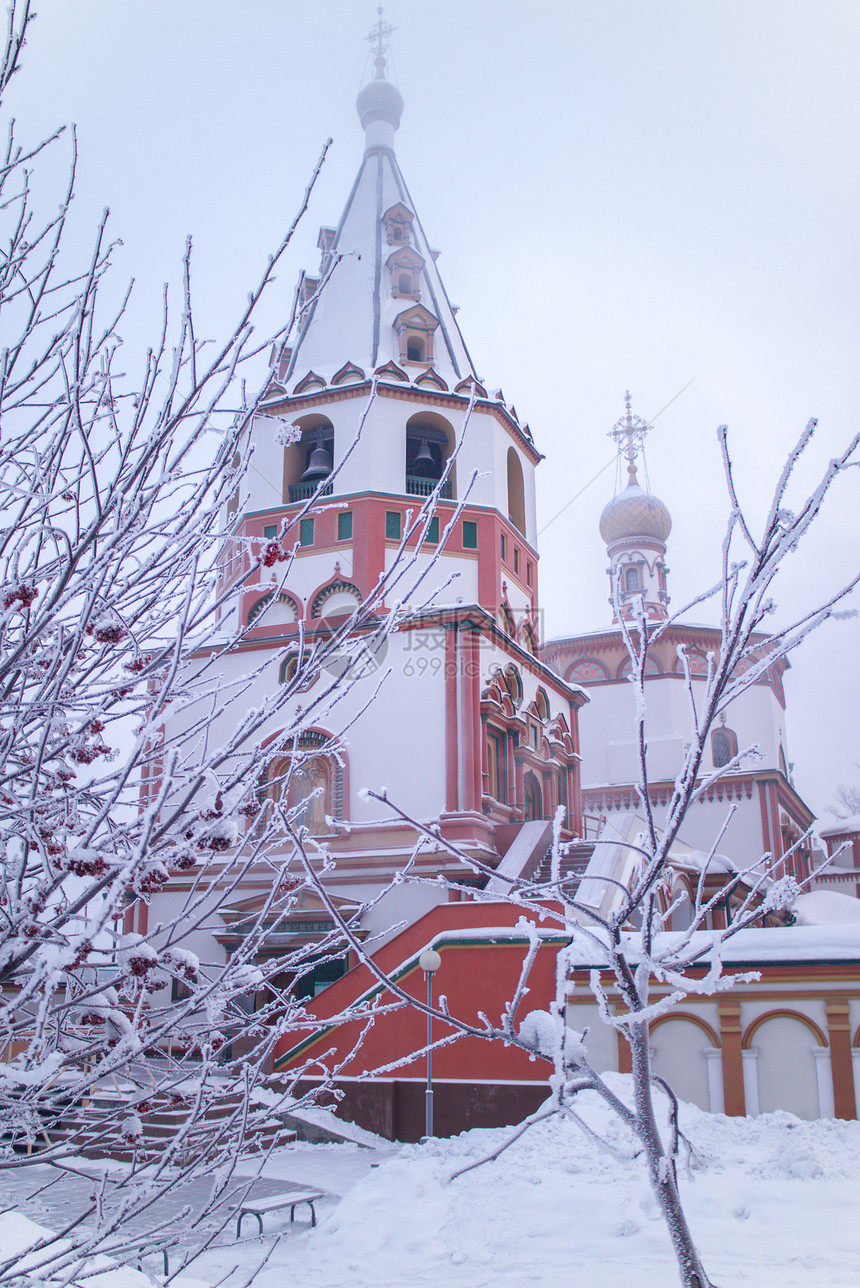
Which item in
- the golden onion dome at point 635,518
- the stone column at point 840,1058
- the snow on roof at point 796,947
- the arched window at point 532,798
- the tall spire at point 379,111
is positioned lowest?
the stone column at point 840,1058

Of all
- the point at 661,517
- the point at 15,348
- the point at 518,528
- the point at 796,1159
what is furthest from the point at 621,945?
the point at 661,517

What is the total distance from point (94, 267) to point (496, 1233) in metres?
6.42

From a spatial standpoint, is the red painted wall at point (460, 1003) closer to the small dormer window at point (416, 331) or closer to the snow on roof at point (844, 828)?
the small dormer window at point (416, 331)

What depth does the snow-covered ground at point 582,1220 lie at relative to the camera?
5680 mm

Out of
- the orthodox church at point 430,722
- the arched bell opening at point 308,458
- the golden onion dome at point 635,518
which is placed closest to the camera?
the orthodox church at point 430,722

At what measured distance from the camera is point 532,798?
21.0m

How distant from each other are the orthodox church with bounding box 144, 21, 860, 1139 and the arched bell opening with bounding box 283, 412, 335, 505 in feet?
0.19

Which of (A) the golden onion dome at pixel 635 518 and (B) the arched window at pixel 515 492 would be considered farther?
(A) the golden onion dome at pixel 635 518

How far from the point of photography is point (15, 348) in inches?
128

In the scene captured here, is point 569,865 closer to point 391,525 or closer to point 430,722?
point 430,722

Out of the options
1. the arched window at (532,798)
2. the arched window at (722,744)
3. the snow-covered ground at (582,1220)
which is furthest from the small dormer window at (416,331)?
the snow-covered ground at (582,1220)

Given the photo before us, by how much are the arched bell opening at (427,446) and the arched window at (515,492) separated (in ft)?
5.34

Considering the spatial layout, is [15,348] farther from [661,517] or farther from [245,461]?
[661,517]

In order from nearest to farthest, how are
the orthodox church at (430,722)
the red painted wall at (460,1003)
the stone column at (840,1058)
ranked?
1. the stone column at (840,1058)
2. the orthodox church at (430,722)
3. the red painted wall at (460,1003)
